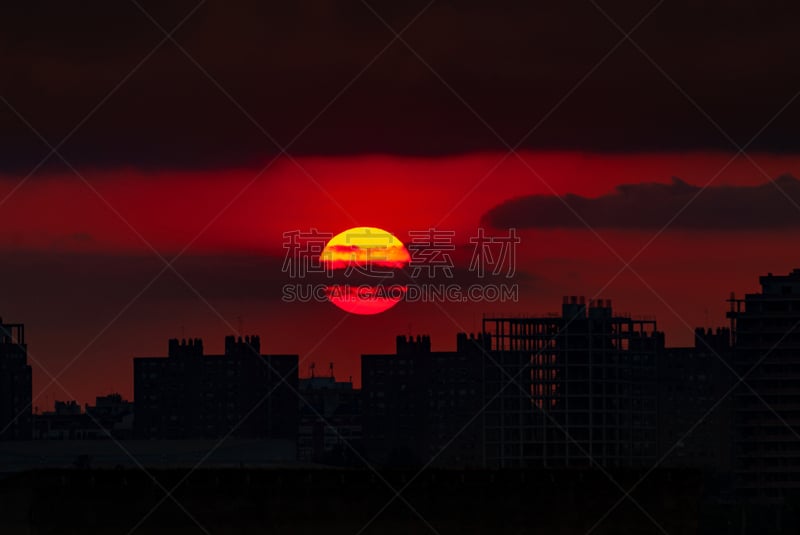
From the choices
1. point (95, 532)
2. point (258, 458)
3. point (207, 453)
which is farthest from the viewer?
point (207, 453)

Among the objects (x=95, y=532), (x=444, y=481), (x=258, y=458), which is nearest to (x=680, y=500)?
(x=444, y=481)

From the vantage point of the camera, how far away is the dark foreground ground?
53.0 metres

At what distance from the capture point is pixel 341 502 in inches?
2124

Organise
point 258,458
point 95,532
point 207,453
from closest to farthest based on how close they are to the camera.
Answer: point 95,532
point 258,458
point 207,453

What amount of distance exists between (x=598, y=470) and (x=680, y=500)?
224 centimetres

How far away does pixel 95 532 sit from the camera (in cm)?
5281

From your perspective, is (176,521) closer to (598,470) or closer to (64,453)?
(598,470)

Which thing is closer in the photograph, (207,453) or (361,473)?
(361,473)

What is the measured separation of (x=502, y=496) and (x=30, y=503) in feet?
38.9

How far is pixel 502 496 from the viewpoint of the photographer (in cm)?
5441

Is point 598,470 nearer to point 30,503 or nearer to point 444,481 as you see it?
point 444,481

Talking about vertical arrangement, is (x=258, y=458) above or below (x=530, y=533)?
above

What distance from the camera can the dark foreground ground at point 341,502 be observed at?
2085 inches

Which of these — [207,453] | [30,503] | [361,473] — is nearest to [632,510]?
[361,473]
